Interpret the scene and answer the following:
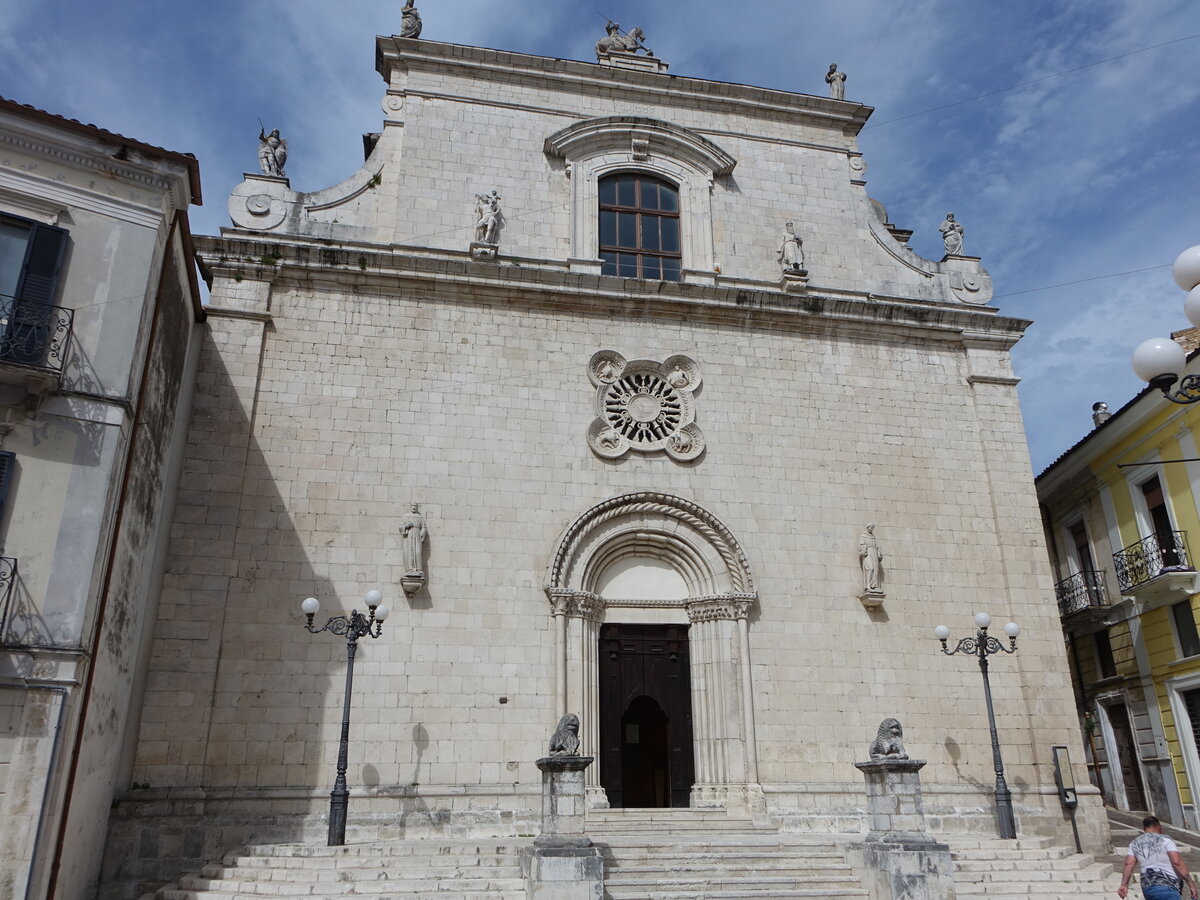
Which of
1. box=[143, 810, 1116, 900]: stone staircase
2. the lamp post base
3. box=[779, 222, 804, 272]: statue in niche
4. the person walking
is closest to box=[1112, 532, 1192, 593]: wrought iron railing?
box=[143, 810, 1116, 900]: stone staircase

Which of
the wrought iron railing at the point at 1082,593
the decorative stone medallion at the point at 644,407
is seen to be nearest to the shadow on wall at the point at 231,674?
the decorative stone medallion at the point at 644,407

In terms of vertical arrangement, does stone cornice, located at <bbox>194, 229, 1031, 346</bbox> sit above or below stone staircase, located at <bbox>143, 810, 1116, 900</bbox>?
above

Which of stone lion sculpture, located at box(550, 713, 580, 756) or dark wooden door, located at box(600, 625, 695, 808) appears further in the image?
dark wooden door, located at box(600, 625, 695, 808)

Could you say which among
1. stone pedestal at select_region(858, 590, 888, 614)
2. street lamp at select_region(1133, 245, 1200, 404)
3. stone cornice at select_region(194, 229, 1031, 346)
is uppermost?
stone cornice at select_region(194, 229, 1031, 346)

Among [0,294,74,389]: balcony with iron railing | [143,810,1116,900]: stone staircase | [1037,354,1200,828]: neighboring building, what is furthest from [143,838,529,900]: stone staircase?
[1037,354,1200,828]: neighboring building

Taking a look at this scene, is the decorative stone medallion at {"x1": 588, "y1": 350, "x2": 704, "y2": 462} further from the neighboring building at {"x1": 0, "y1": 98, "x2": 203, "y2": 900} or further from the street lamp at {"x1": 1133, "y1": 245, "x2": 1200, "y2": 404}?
the street lamp at {"x1": 1133, "y1": 245, "x2": 1200, "y2": 404}

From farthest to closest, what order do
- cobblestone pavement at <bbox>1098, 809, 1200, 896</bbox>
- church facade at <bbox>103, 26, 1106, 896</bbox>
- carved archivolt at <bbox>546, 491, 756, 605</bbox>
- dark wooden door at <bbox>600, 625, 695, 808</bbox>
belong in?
carved archivolt at <bbox>546, 491, 756, 605</bbox> < dark wooden door at <bbox>600, 625, 695, 808</bbox> < cobblestone pavement at <bbox>1098, 809, 1200, 896</bbox> < church facade at <bbox>103, 26, 1106, 896</bbox>

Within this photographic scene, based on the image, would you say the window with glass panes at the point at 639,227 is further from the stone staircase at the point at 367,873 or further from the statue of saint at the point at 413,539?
the stone staircase at the point at 367,873

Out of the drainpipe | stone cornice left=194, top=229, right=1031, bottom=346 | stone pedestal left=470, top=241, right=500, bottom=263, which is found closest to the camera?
the drainpipe

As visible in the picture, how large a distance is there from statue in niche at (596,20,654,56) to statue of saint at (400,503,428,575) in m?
10.6

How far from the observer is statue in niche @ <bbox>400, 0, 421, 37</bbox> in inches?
695

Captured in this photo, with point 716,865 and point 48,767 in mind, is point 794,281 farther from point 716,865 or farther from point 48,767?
point 48,767

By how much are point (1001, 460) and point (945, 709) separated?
454 centimetres

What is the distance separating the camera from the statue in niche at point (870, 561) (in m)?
15.1
